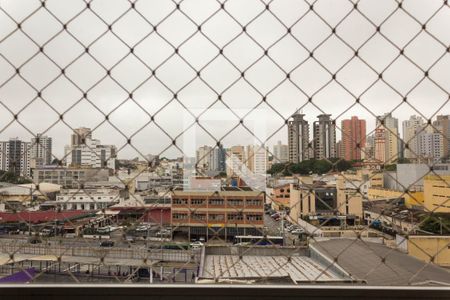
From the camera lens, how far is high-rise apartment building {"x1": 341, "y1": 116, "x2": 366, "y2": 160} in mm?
891

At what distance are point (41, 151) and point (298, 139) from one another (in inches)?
26.8

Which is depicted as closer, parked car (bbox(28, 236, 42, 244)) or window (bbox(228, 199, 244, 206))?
parked car (bbox(28, 236, 42, 244))

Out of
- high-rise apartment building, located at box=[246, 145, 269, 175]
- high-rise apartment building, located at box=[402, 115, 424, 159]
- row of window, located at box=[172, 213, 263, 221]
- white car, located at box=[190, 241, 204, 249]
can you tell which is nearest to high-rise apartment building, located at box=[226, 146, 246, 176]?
high-rise apartment building, located at box=[246, 145, 269, 175]

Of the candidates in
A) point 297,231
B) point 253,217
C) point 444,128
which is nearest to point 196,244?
point 253,217

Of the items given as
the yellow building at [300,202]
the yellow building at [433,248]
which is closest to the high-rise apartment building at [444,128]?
the yellow building at [433,248]

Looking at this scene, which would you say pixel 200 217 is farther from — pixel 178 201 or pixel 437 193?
pixel 437 193

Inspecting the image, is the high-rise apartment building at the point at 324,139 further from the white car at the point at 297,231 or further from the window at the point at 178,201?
the window at the point at 178,201

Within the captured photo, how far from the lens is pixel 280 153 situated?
939mm

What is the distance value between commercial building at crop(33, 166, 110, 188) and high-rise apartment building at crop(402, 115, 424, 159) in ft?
2.56

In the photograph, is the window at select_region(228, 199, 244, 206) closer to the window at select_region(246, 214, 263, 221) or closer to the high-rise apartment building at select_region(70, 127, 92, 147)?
the window at select_region(246, 214, 263, 221)

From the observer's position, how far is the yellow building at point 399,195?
2.96ft

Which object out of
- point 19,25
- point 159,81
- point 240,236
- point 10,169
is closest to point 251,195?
point 240,236

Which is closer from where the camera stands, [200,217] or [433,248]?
[433,248]

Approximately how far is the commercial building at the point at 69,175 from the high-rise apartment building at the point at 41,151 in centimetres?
2
